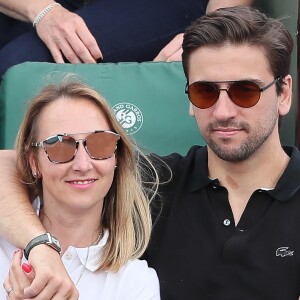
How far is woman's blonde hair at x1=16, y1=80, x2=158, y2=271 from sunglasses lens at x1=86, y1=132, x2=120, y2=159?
62mm

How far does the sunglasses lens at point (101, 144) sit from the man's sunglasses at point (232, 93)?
0.26 m

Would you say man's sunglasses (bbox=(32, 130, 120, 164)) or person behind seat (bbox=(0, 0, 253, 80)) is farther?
person behind seat (bbox=(0, 0, 253, 80))

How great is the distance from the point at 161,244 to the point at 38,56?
1068mm

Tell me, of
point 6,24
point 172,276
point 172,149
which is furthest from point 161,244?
point 6,24

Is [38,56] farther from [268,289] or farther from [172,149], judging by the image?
[268,289]

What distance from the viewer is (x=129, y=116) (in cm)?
295

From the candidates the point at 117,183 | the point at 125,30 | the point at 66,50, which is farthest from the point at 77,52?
the point at 117,183

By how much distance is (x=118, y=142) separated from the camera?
246 centimetres

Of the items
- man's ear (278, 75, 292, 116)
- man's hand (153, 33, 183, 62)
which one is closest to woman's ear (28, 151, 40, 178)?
man's ear (278, 75, 292, 116)

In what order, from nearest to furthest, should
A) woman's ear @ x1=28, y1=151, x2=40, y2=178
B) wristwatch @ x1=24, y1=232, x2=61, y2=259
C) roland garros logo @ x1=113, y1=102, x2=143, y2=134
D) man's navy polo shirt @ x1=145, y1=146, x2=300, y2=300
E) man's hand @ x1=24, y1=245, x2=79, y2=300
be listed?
man's hand @ x1=24, y1=245, x2=79, y2=300
wristwatch @ x1=24, y1=232, x2=61, y2=259
man's navy polo shirt @ x1=145, y1=146, x2=300, y2=300
woman's ear @ x1=28, y1=151, x2=40, y2=178
roland garros logo @ x1=113, y1=102, x2=143, y2=134

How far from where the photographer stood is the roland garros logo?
9.63 feet

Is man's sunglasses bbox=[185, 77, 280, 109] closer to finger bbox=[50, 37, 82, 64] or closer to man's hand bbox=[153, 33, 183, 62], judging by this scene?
man's hand bbox=[153, 33, 183, 62]

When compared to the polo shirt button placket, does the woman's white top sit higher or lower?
lower

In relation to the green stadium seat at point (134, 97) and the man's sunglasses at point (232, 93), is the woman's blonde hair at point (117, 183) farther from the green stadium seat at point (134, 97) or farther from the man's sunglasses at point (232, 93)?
the green stadium seat at point (134, 97)
